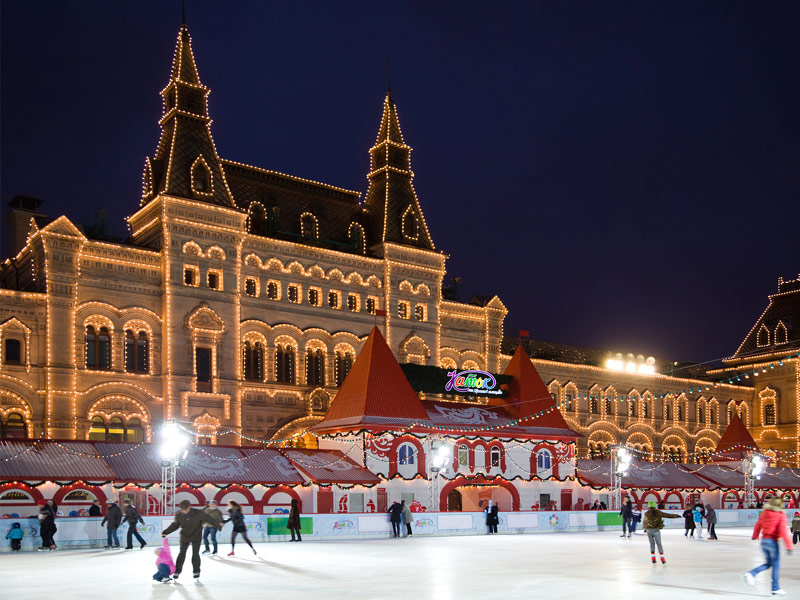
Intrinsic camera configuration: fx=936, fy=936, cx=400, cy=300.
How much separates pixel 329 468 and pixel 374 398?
434cm

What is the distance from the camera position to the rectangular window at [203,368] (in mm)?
47869

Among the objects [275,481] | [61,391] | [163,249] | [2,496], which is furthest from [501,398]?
[2,496]

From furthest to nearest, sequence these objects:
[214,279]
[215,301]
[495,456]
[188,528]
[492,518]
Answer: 1. [214,279]
2. [215,301]
3. [495,456]
4. [492,518]
5. [188,528]

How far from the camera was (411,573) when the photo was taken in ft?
64.8

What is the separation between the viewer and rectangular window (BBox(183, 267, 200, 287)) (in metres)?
48.4

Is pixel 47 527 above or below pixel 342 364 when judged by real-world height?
below

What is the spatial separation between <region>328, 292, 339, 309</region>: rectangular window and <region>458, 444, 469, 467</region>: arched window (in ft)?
42.0

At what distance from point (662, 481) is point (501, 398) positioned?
35.8 ft

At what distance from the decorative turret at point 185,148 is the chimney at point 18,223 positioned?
685 cm

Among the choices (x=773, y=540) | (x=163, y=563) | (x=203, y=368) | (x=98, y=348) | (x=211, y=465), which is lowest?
(x=211, y=465)

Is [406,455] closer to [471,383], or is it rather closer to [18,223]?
[471,383]

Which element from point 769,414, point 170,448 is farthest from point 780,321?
point 170,448

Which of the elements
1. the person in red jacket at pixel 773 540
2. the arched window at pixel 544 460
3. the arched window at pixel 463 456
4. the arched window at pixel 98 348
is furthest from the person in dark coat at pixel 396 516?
the person in red jacket at pixel 773 540

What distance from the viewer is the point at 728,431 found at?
67062 millimetres
